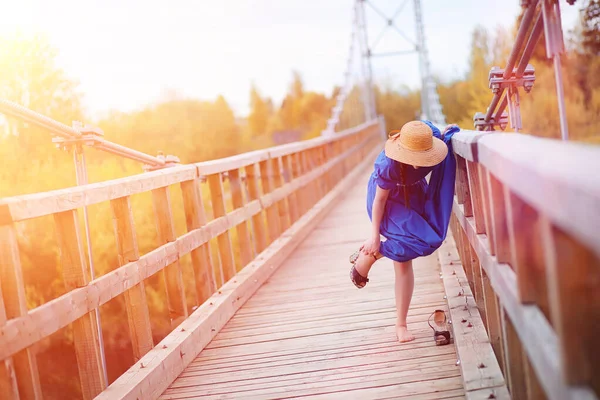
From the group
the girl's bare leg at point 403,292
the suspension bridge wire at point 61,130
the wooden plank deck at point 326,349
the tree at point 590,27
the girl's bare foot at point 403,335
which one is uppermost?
the tree at point 590,27

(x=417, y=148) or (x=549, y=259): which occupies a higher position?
(x=417, y=148)

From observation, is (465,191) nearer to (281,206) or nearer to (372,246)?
(372,246)

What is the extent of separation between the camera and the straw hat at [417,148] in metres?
3.41

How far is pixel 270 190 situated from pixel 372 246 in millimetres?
3609

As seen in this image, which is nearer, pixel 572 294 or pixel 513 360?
pixel 572 294

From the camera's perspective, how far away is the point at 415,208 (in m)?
3.62

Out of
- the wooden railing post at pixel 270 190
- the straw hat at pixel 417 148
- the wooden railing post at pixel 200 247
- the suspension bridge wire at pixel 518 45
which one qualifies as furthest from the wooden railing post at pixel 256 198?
the straw hat at pixel 417 148

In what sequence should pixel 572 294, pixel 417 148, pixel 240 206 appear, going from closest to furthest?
1. pixel 572 294
2. pixel 417 148
3. pixel 240 206

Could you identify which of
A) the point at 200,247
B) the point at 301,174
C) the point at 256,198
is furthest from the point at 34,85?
the point at 200,247

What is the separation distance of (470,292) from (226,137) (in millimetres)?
46860

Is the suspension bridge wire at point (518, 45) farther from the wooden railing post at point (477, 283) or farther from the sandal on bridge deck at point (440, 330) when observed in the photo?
the sandal on bridge deck at point (440, 330)

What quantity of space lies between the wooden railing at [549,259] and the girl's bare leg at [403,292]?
45.5 inches

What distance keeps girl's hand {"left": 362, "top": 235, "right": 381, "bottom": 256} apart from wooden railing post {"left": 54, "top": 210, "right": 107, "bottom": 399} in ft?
4.45

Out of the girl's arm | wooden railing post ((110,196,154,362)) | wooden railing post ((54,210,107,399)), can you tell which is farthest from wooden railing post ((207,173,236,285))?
wooden railing post ((54,210,107,399))
